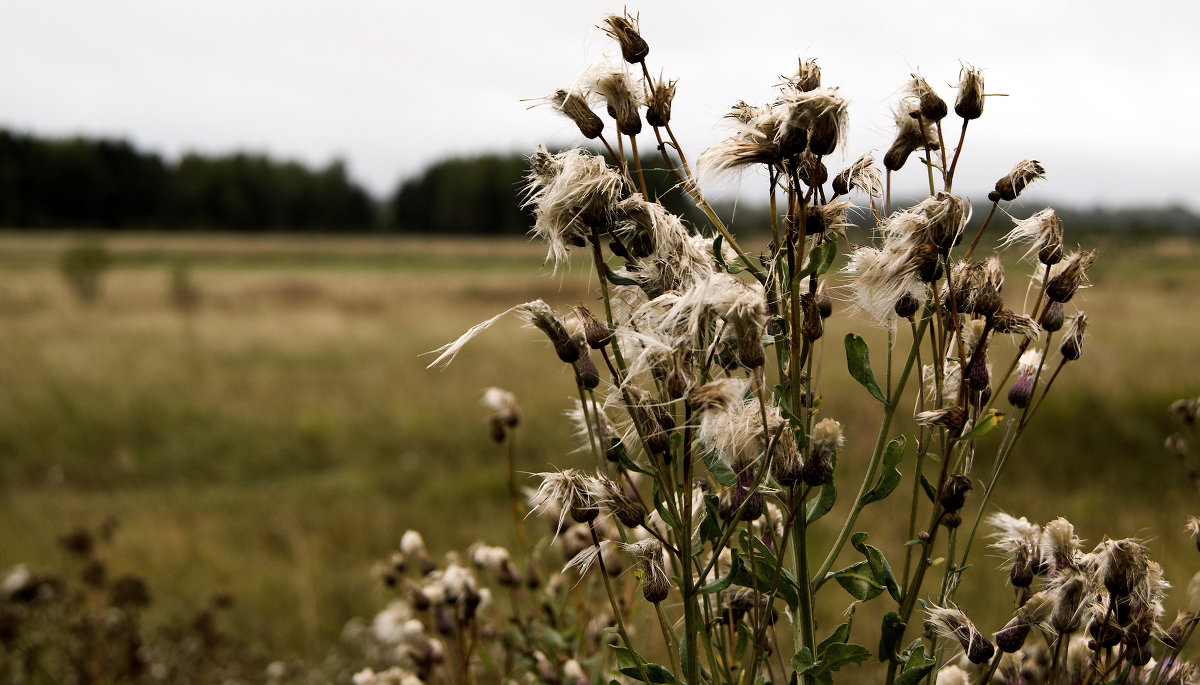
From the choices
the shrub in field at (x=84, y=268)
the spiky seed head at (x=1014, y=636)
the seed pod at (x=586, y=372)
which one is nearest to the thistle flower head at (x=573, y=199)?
the seed pod at (x=586, y=372)

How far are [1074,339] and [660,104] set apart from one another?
27.6 inches

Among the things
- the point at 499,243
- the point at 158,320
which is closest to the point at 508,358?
the point at 158,320

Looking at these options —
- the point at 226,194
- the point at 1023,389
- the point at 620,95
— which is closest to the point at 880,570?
the point at 1023,389

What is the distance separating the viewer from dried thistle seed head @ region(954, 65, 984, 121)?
1131 mm

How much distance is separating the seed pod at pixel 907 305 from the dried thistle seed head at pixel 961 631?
1.36 ft

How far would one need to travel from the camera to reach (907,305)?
111 centimetres

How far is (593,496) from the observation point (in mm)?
1140

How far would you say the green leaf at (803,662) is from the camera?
1.06m

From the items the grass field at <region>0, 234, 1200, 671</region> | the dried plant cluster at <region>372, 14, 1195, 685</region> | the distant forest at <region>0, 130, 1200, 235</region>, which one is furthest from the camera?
the distant forest at <region>0, 130, 1200, 235</region>

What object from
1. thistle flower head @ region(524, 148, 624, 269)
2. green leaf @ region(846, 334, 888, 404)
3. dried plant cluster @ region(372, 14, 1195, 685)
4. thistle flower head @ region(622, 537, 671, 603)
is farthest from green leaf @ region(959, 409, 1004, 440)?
thistle flower head @ region(524, 148, 624, 269)

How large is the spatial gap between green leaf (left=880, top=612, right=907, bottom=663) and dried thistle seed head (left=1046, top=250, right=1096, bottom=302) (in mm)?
504

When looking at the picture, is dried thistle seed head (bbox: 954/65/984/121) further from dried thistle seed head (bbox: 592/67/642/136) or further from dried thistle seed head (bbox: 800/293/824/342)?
dried thistle seed head (bbox: 592/67/642/136)

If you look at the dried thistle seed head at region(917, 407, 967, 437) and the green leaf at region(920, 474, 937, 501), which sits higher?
the dried thistle seed head at region(917, 407, 967, 437)

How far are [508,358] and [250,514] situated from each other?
598cm
